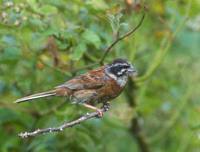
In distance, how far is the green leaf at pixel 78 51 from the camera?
5914 mm

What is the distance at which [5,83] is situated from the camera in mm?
7328

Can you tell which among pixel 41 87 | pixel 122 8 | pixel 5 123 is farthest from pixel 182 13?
pixel 5 123

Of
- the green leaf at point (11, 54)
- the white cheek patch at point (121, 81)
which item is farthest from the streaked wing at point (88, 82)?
the green leaf at point (11, 54)

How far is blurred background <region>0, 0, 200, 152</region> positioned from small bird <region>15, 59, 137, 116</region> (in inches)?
8.8

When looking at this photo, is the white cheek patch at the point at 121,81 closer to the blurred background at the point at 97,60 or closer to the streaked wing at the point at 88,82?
the streaked wing at the point at 88,82

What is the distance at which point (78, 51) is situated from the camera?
5953 millimetres

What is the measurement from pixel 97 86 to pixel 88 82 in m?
0.07

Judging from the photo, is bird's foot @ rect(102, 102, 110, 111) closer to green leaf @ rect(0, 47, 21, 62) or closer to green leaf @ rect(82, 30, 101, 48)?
green leaf @ rect(82, 30, 101, 48)

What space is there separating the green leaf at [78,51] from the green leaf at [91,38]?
0.06 meters

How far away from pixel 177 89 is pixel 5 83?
1.91 m

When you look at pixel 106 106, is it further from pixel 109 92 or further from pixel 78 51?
pixel 78 51

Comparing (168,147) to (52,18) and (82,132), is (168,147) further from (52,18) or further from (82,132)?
(52,18)

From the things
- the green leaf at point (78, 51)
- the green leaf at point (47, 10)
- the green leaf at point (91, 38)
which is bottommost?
the green leaf at point (78, 51)

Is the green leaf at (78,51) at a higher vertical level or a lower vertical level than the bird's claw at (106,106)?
higher
